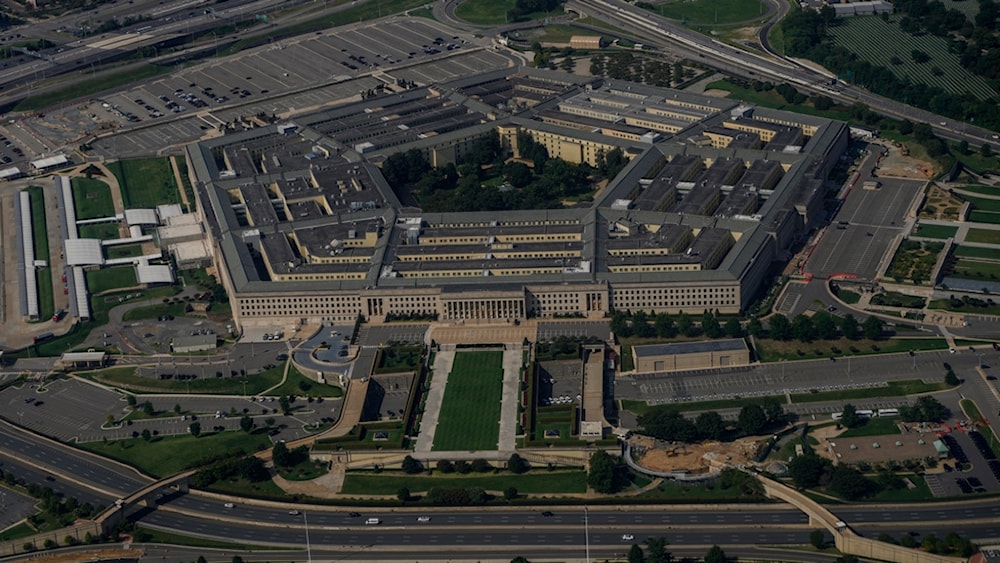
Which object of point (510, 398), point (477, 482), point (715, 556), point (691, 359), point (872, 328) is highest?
point (715, 556)

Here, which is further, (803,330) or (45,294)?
(45,294)

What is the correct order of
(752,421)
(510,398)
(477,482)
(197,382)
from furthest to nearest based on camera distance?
(197,382), (510,398), (752,421), (477,482)

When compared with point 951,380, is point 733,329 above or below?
below

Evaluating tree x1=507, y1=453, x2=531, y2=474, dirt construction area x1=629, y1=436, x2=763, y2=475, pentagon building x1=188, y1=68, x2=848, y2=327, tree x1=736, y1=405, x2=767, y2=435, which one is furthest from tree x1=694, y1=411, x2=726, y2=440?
pentagon building x1=188, y1=68, x2=848, y2=327

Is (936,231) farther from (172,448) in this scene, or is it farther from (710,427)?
(172,448)

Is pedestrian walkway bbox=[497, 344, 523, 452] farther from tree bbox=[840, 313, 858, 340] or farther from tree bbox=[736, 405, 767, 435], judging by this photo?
tree bbox=[840, 313, 858, 340]

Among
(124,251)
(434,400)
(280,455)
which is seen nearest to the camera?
(280,455)

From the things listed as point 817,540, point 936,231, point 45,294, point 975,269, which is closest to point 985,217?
point 936,231

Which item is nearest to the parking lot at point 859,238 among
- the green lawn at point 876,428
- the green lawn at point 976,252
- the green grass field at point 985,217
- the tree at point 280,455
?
the green grass field at point 985,217

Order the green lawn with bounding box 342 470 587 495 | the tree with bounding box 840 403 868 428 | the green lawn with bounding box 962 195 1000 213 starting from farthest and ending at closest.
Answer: the green lawn with bounding box 962 195 1000 213
the tree with bounding box 840 403 868 428
the green lawn with bounding box 342 470 587 495
